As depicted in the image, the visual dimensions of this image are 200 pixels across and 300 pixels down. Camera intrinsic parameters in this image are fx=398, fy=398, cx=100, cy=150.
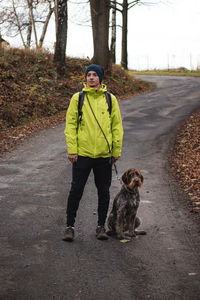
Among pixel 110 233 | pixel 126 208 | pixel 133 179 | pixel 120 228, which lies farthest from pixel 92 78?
pixel 110 233

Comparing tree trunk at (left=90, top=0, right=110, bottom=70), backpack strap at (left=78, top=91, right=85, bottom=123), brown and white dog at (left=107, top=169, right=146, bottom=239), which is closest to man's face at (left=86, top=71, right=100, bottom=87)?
backpack strap at (left=78, top=91, right=85, bottom=123)

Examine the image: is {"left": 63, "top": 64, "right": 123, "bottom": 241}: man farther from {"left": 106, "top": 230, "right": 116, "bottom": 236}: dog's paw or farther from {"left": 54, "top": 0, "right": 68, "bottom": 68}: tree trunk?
{"left": 54, "top": 0, "right": 68, "bottom": 68}: tree trunk

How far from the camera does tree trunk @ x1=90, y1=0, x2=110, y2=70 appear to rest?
2503 cm

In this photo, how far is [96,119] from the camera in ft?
18.4

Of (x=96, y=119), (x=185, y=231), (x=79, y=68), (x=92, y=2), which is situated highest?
(x=92, y=2)

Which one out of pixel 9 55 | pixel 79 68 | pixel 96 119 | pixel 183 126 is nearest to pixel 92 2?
pixel 79 68

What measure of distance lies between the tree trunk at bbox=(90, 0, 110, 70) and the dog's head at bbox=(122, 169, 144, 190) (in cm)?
2035

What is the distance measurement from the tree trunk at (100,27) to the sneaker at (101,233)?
20431mm

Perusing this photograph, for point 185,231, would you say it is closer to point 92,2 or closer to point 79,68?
point 79,68

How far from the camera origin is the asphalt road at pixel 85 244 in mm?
4328

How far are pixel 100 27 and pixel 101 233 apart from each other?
2119cm

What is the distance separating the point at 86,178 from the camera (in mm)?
5812

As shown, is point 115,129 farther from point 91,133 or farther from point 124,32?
point 124,32

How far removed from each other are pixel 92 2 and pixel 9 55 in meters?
7.08
